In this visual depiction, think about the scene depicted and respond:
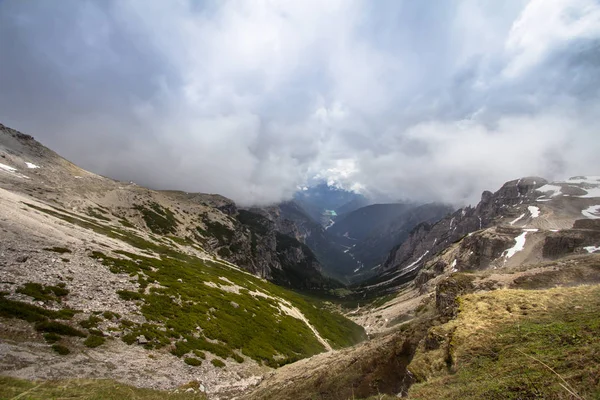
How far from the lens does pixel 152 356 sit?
92.7ft

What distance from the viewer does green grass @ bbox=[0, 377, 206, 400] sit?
13739 mm

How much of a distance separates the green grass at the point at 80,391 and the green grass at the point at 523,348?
17827 millimetres

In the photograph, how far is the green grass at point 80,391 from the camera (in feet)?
45.1

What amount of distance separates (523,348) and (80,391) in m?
24.0

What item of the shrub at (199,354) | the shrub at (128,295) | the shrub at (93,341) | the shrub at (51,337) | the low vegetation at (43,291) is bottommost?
the shrub at (199,354)

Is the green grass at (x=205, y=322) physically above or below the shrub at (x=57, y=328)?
below

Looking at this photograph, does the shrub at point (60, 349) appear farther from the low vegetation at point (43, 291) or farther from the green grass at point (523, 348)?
the green grass at point (523, 348)

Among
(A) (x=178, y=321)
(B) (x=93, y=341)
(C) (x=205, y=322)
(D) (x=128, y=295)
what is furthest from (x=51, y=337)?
(C) (x=205, y=322)

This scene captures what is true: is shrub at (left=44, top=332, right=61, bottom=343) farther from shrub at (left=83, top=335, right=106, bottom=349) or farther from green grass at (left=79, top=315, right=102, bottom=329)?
green grass at (left=79, top=315, right=102, bottom=329)

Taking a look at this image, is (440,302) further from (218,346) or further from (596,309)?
(218,346)

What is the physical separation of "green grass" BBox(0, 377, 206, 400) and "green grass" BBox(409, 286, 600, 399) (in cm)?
1783

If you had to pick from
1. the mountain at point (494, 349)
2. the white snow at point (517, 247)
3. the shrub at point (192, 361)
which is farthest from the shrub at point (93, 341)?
the white snow at point (517, 247)

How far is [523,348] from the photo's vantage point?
1172cm

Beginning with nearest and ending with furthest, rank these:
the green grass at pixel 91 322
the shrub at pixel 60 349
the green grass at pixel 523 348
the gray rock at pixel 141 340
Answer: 1. the green grass at pixel 523 348
2. the shrub at pixel 60 349
3. the green grass at pixel 91 322
4. the gray rock at pixel 141 340
